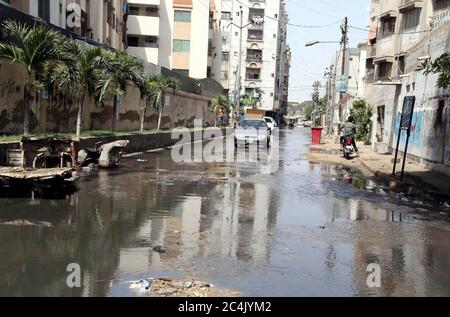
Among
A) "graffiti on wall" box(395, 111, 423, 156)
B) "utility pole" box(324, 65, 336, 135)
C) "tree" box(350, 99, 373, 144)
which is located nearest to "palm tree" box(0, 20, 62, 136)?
"graffiti on wall" box(395, 111, 423, 156)

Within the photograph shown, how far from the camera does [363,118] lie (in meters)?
39.5

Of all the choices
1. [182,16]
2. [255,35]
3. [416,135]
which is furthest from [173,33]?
[416,135]

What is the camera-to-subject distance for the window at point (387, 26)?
37.7 metres

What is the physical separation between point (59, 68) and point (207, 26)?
4592cm

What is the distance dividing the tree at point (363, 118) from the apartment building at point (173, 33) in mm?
24790

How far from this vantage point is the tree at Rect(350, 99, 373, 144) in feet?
128

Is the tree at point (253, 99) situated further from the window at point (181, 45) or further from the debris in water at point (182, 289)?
the debris in water at point (182, 289)

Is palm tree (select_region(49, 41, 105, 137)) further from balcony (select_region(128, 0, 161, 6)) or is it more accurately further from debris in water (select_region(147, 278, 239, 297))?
balcony (select_region(128, 0, 161, 6))

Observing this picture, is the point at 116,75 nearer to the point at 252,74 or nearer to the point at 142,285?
the point at 142,285

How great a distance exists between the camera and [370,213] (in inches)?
411

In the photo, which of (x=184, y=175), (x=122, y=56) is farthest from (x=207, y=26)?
(x=184, y=175)

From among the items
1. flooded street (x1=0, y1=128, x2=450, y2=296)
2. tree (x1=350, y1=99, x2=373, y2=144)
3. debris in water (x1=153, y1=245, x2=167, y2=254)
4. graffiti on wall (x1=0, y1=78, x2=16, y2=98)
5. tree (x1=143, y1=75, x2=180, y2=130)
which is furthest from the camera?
tree (x1=350, y1=99, x2=373, y2=144)

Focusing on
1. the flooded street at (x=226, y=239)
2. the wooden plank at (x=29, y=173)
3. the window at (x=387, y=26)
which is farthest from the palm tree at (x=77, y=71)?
the window at (x=387, y=26)

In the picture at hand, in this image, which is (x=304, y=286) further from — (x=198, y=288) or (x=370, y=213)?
(x=370, y=213)
